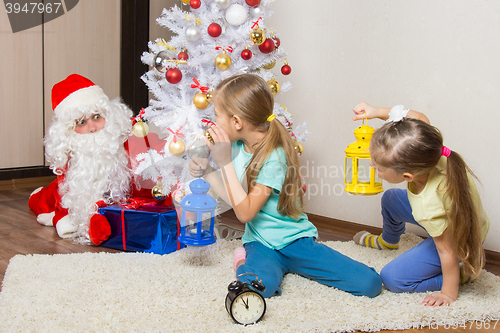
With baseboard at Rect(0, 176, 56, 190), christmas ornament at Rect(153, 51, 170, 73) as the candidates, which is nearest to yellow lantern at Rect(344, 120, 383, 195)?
christmas ornament at Rect(153, 51, 170, 73)

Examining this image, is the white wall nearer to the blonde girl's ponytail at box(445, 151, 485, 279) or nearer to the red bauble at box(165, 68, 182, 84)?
the blonde girl's ponytail at box(445, 151, 485, 279)

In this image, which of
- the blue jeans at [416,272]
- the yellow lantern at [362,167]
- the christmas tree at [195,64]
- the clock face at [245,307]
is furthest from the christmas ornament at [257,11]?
the clock face at [245,307]

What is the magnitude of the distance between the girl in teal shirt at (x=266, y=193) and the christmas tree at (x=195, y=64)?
0.46 metres

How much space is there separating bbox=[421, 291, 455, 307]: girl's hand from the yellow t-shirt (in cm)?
19

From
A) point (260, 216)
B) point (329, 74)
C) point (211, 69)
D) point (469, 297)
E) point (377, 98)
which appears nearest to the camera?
point (469, 297)

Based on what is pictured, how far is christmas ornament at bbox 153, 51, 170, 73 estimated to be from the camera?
1.90 meters

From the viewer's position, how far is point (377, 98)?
208 cm

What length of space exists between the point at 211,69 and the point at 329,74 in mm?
704

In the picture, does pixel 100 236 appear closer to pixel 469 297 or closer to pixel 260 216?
pixel 260 216

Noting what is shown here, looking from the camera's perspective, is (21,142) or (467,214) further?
(21,142)

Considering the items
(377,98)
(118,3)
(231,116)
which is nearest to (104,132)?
(231,116)

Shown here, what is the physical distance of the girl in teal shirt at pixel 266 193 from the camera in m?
1.31

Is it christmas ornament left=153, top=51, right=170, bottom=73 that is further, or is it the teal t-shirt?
christmas ornament left=153, top=51, right=170, bottom=73

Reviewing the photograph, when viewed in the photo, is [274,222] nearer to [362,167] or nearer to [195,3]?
[362,167]
